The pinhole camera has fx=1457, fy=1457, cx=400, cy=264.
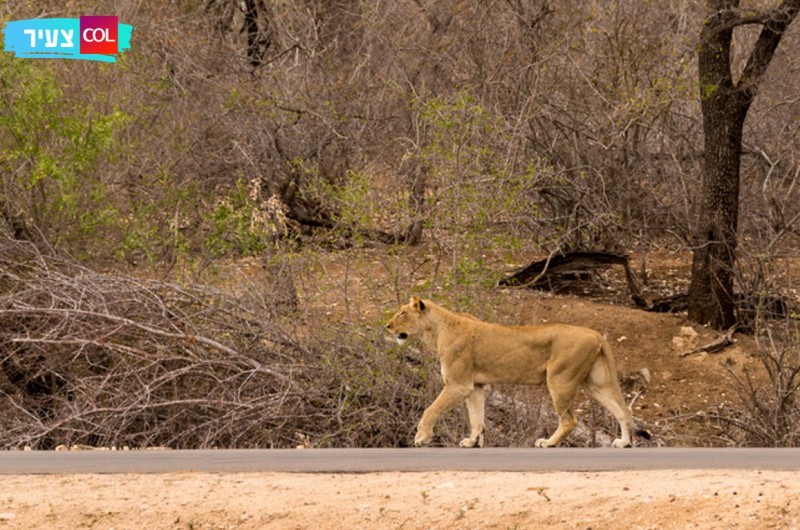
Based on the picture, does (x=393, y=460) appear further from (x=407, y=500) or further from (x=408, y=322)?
(x=408, y=322)

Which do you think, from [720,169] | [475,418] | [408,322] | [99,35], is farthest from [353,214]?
[99,35]

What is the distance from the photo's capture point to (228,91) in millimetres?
26984

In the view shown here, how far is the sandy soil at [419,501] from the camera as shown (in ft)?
28.5

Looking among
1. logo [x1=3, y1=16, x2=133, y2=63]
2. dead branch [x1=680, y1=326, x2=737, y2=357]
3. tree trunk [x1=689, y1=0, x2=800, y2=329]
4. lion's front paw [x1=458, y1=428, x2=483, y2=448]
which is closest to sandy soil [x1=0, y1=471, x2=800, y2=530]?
lion's front paw [x1=458, y1=428, x2=483, y2=448]

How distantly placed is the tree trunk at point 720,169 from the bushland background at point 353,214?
33 cm

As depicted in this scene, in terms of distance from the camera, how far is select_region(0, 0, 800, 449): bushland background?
1639 cm

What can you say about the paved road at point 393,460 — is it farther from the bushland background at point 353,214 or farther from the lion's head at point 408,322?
the bushland background at point 353,214

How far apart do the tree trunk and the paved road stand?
397 inches

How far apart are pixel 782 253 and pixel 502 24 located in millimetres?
7003

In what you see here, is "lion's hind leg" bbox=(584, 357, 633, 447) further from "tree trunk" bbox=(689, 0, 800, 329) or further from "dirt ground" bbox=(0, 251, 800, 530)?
"tree trunk" bbox=(689, 0, 800, 329)

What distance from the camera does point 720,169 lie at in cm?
2181

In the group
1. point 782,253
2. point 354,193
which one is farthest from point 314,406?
point 782,253

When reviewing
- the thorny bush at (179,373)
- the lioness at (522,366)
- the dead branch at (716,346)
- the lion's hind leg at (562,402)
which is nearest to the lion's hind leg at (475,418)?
the lioness at (522,366)

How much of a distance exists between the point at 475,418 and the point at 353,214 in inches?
199
